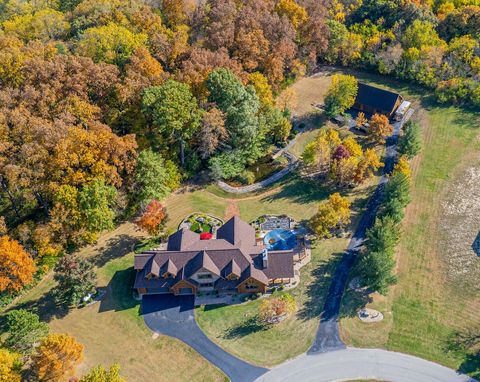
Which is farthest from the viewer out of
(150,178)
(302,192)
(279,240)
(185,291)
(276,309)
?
(302,192)

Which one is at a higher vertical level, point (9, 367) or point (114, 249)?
point (114, 249)

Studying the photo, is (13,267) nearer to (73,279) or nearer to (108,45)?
(73,279)

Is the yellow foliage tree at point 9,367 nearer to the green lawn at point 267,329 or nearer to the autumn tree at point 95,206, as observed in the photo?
the autumn tree at point 95,206

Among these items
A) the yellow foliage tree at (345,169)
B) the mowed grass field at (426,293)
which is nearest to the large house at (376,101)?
the mowed grass field at (426,293)

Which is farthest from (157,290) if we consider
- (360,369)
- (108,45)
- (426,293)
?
(108,45)

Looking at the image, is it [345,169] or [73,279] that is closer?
[73,279]

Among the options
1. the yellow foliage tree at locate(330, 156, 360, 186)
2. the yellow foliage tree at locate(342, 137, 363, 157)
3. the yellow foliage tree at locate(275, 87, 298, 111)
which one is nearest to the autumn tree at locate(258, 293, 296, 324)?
the yellow foliage tree at locate(330, 156, 360, 186)

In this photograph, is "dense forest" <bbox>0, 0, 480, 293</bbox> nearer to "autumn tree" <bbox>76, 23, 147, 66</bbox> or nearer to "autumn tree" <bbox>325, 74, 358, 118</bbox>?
"autumn tree" <bbox>76, 23, 147, 66</bbox>

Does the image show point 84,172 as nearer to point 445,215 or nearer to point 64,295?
point 64,295
